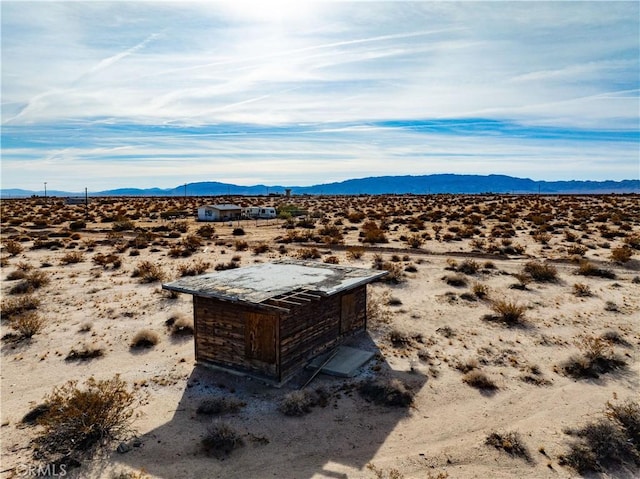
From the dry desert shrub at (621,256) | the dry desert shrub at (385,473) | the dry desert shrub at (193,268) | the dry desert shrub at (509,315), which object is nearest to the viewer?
the dry desert shrub at (385,473)

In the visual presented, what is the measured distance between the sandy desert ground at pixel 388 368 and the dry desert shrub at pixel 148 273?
4.1 inches

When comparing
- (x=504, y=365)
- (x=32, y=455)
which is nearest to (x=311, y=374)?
(x=504, y=365)

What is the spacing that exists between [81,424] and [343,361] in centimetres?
703

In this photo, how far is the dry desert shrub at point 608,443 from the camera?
8.91 m

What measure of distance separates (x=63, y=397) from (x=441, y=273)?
17.7 m

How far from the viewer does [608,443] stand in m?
9.32

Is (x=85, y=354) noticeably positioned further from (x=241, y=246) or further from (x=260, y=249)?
(x=241, y=246)

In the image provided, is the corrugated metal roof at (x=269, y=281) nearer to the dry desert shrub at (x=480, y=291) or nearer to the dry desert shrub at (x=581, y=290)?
the dry desert shrub at (x=480, y=291)

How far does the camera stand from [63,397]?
Answer: 38.2ft

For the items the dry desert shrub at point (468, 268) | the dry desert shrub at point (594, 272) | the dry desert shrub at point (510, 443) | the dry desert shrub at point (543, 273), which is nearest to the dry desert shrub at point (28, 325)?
the dry desert shrub at point (510, 443)

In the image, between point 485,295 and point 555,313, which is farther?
point 485,295

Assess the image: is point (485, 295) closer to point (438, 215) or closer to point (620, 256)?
point (620, 256)

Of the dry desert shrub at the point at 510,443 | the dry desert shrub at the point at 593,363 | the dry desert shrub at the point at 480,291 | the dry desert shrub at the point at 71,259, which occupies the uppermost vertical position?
the dry desert shrub at the point at 480,291

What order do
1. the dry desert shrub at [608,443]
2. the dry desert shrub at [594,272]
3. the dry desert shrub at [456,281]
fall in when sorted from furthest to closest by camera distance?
the dry desert shrub at [594,272] < the dry desert shrub at [456,281] < the dry desert shrub at [608,443]
